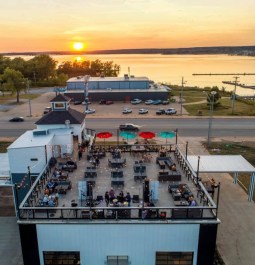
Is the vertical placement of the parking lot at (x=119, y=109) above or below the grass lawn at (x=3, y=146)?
above

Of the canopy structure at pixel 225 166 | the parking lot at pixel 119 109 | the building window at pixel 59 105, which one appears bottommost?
the parking lot at pixel 119 109

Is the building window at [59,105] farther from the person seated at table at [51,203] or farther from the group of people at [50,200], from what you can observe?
the person seated at table at [51,203]

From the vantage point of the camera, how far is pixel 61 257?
18.0m

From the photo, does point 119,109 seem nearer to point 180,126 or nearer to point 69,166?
point 180,126

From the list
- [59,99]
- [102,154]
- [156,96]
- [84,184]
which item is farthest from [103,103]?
Result: [84,184]

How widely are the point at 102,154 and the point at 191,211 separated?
1279cm

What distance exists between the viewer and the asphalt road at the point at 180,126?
5088 cm

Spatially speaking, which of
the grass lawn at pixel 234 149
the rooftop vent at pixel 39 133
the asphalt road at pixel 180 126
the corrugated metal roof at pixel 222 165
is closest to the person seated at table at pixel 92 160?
the rooftop vent at pixel 39 133

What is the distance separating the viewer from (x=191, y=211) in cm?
1731

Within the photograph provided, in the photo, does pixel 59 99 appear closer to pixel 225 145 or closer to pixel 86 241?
pixel 86 241

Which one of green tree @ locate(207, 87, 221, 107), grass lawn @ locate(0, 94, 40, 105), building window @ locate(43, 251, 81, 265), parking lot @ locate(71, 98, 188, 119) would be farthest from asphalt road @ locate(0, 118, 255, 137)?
building window @ locate(43, 251, 81, 265)

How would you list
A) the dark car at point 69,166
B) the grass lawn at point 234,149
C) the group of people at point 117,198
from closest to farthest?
the group of people at point 117,198, the dark car at point 69,166, the grass lawn at point 234,149

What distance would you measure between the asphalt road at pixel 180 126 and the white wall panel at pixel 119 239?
33.4 metres

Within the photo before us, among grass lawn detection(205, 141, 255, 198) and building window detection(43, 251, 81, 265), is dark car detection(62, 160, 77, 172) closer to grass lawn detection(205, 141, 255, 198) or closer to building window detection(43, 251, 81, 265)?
building window detection(43, 251, 81, 265)
